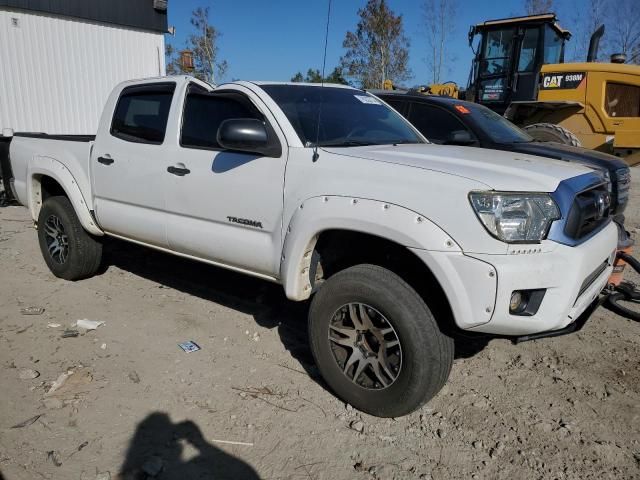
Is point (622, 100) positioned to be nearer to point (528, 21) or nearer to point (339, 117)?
point (528, 21)

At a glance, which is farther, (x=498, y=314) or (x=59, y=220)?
(x=59, y=220)

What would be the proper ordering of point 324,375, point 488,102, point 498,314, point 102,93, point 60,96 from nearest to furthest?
point 498,314 < point 324,375 < point 488,102 < point 60,96 < point 102,93

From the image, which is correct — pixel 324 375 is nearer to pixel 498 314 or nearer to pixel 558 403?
pixel 498 314

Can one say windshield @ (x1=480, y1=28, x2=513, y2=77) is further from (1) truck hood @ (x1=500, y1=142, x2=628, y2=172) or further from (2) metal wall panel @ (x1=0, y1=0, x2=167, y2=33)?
(2) metal wall panel @ (x1=0, y1=0, x2=167, y2=33)

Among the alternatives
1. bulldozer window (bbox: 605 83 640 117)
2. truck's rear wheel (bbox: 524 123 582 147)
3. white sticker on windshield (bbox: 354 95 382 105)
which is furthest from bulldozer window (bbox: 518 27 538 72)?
white sticker on windshield (bbox: 354 95 382 105)

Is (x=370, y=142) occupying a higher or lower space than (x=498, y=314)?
higher

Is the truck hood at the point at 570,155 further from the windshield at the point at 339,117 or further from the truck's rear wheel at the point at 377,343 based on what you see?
the truck's rear wheel at the point at 377,343

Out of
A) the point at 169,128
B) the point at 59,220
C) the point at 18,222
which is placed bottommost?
the point at 18,222

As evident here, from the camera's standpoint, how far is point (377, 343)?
2973mm

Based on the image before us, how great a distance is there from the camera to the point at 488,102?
36.6 feet

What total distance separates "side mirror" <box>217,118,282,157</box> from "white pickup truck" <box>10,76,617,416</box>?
12 millimetres

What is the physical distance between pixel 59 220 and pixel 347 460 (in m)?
3.79

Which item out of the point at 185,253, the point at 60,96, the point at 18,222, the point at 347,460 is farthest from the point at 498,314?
the point at 60,96

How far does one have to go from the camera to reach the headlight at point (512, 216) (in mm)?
2496
